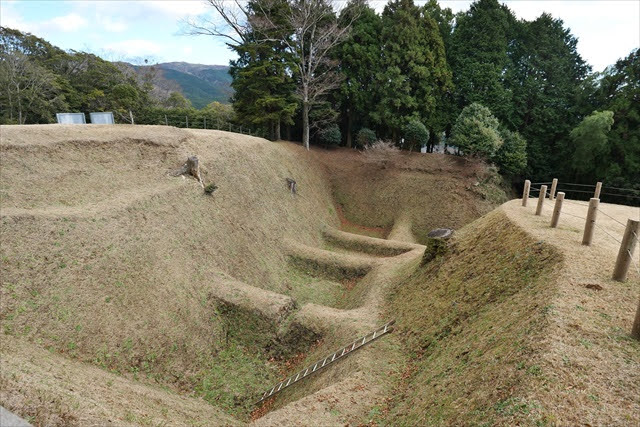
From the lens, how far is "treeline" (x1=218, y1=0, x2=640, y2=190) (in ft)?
91.2

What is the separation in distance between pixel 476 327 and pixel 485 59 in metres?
30.5

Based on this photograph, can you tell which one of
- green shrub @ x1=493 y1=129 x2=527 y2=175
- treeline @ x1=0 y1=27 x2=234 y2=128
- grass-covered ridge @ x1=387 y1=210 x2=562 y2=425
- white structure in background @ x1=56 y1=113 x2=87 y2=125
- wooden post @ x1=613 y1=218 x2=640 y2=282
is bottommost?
grass-covered ridge @ x1=387 y1=210 x2=562 y2=425

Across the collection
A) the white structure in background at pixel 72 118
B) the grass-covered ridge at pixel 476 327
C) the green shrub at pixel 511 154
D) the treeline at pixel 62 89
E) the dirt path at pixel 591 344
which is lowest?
the grass-covered ridge at pixel 476 327

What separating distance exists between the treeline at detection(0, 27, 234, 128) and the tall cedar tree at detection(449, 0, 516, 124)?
74.7 ft

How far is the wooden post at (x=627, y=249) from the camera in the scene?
730 cm

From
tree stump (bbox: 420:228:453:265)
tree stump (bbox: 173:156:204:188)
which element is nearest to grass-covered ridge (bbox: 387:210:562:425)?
tree stump (bbox: 420:228:453:265)

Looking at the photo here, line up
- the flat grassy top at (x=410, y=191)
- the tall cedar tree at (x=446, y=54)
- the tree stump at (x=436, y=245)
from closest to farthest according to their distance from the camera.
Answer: the tree stump at (x=436, y=245), the flat grassy top at (x=410, y=191), the tall cedar tree at (x=446, y=54)

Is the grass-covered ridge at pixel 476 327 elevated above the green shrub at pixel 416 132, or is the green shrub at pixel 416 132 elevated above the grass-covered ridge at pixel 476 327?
the green shrub at pixel 416 132

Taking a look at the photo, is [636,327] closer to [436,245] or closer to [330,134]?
[436,245]

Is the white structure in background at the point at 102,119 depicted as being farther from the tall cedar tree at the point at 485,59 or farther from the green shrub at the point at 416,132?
the tall cedar tree at the point at 485,59

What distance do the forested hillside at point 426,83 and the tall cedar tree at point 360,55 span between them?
0.11 meters

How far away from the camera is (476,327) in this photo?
27.6ft

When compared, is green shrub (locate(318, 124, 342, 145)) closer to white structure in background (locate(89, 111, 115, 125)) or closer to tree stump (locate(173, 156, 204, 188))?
tree stump (locate(173, 156, 204, 188))

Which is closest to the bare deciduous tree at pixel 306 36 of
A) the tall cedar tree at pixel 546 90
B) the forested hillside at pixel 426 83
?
the forested hillside at pixel 426 83
